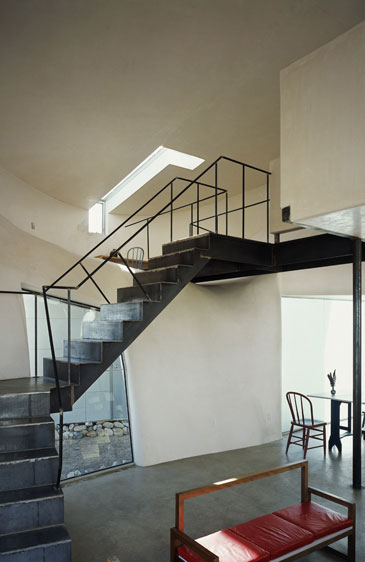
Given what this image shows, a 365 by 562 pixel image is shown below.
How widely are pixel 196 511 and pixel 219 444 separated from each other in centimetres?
241

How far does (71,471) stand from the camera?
5570 millimetres

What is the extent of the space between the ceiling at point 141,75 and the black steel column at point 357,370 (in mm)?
2087

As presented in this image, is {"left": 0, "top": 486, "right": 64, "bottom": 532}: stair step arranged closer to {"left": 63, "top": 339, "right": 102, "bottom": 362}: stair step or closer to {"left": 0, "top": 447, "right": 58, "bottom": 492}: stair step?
{"left": 0, "top": 447, "right": 58, "bottom": 492}: stair step

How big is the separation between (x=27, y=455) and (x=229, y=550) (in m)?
1.67

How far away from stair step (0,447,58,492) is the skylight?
14.6 feet

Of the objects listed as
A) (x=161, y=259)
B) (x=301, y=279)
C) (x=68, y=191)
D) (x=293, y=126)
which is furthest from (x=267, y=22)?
(x=301, y=279)

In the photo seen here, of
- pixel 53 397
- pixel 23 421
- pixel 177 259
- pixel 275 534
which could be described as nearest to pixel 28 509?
pixel 23 421

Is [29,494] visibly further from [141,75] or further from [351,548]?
[141,75]

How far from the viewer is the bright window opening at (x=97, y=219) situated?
8.43 metres

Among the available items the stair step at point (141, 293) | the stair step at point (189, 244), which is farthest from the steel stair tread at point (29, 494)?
the stair step at point (189, 244)

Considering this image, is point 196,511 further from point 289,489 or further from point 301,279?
point 301,279

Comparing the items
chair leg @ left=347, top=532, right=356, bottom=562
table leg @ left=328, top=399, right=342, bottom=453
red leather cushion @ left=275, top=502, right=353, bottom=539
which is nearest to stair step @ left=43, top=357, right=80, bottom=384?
red leather cushion @ left=275, top=502, right=353, bottom=539

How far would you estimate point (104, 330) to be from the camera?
4703 mm

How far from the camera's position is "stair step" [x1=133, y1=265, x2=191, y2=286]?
16.2 ft
